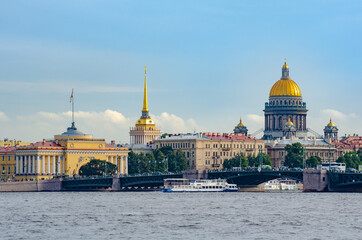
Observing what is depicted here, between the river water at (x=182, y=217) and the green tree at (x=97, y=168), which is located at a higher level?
the green tree at (x=97, y=168)

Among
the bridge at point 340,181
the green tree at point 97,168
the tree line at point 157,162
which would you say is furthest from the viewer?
the tree line at point 157,162

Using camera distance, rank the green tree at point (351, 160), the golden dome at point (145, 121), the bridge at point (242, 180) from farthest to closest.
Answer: the golden dome at point (145, 121)
the green tree at point (351, 160)
the bridge at point (242, 180)

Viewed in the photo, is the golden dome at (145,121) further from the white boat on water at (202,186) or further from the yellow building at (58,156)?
the white boat on water at (202,186)

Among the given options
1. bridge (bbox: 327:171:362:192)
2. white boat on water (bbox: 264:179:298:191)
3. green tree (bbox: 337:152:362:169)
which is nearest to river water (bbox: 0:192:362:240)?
bridge (bbox: 327:171:362:192)

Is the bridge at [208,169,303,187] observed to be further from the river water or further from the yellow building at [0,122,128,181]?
the yellow building at [0,122,128,181]

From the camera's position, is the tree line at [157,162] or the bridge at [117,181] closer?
the bridge at [117,181]

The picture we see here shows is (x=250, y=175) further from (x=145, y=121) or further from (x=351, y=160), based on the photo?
(x=145, y=121)

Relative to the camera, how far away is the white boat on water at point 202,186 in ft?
418

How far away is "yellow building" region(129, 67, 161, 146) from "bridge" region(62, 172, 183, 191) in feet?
201

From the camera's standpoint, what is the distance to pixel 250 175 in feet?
400

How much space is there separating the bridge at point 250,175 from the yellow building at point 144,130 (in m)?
64.6

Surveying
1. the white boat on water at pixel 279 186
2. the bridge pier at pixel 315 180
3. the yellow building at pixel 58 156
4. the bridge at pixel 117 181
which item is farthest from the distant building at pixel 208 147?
the bridge pier at pixel 315 180

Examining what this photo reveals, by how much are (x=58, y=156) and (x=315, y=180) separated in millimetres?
43453

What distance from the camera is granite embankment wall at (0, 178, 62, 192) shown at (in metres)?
132
